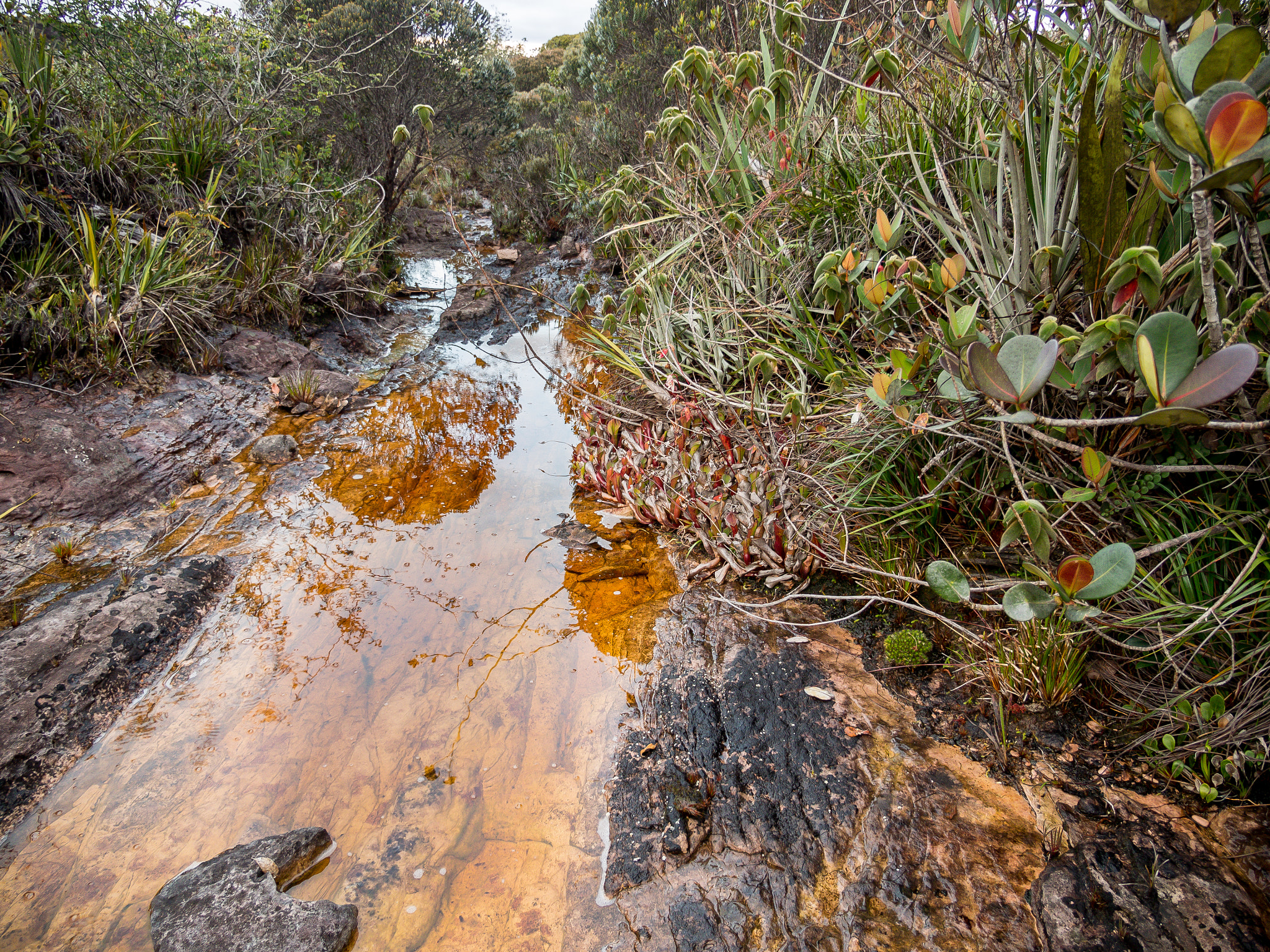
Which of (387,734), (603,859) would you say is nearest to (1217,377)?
(603,859)

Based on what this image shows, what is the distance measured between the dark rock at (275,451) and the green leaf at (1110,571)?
417 centimetres

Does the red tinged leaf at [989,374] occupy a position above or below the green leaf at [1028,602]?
above

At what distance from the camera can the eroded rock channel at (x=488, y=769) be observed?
1.41 m

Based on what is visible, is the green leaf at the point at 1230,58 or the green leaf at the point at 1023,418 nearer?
the green leaf at the point at 1230,58

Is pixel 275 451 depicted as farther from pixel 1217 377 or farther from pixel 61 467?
pixel 1217 377

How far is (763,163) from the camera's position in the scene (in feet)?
12.7

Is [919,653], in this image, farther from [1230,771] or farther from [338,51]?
[338,51]

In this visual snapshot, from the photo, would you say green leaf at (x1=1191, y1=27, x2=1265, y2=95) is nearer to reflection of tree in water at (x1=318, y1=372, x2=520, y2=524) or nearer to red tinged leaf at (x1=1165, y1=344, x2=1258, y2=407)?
red tinged leaf at (x1=1165, y1=344, x2=1258, y2=407)

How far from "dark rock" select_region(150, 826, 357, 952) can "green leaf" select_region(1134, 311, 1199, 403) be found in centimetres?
222

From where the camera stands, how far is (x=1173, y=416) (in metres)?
1.13

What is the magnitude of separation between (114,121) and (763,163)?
17.7 feet

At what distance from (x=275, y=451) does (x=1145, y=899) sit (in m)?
4.46

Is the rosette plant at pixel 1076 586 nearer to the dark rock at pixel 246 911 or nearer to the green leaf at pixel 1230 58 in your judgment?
the green leaf at pixel 1230 58

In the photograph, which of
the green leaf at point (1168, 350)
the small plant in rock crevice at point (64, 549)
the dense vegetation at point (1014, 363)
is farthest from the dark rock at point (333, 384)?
the green leaf at point (1168, 350)
